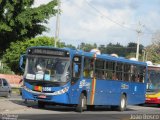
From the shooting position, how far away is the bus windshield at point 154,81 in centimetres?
3766

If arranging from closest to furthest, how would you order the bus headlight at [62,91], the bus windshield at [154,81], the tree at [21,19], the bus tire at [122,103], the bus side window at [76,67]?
1. the bus headlight at [62,91]
2. the bus side window at [76,67]
3. the tree at [21,19]
4. the bus tire at [122,103]
5. the bus windshield at [154,81]

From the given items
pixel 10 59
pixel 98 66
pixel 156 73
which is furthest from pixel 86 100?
pixel 10 59

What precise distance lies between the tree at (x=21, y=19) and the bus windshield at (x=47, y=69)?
10.4ft

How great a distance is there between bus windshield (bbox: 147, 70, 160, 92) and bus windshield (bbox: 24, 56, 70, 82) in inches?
597

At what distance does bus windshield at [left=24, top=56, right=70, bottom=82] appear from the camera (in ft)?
77.5

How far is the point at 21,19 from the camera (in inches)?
1053

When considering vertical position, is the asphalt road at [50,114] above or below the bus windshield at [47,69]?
below

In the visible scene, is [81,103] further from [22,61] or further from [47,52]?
[22,61]

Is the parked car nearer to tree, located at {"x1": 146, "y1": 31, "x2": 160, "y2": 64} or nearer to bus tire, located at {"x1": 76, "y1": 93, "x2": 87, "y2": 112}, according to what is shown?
bus tire, located at {"x1": 76, "y1": 93, "x2": 87, "y2": 112}

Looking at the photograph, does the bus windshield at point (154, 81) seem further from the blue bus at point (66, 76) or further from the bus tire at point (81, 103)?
the bus tire at point (81, 103)

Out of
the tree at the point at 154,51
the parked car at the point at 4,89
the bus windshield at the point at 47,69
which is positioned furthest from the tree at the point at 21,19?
the tree at the point at 154,51

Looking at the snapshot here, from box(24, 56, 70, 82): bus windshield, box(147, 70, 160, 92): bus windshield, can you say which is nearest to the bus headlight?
box(24, 56, 70, 82): bus windshield

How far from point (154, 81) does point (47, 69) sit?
51.4ft

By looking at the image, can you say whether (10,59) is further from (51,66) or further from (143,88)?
(51,66)
